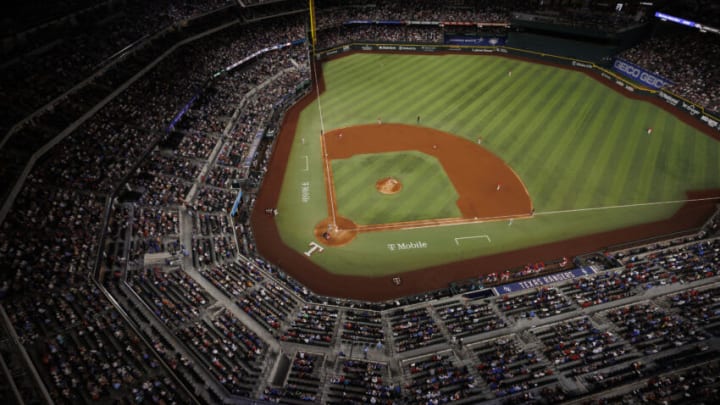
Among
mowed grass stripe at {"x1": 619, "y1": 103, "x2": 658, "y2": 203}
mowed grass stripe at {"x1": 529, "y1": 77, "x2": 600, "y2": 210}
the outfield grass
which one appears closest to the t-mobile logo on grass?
the outfield grass

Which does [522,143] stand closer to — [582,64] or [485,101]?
[485,101]

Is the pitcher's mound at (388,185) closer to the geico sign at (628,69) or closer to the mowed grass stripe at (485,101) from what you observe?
the mowed grass stripe at (485,101)

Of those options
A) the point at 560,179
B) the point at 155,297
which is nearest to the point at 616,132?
the point at 560,179

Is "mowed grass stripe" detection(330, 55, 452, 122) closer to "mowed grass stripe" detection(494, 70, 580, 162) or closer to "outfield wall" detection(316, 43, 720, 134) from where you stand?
"outfield wall" detection(316, 43, 720, 134)

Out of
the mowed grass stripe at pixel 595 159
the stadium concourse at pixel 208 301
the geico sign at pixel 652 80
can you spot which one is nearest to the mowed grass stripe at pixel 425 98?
the mowed grass stripe at pixel 595 159

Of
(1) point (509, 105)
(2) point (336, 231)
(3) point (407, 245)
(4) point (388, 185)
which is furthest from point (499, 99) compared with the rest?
(2) point (336, 231)

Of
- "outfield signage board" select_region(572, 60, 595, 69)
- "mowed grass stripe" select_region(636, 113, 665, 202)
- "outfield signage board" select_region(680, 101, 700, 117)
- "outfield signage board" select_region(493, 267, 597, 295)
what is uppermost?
"outfield signage board" select_region(572, 60, 595, 69)

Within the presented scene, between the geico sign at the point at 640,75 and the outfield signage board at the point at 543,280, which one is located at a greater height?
the geico sign at the point at 640,75

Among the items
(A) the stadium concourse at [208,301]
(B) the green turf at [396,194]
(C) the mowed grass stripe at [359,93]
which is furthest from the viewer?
(C) the mowed grass stripe at [359,93]
